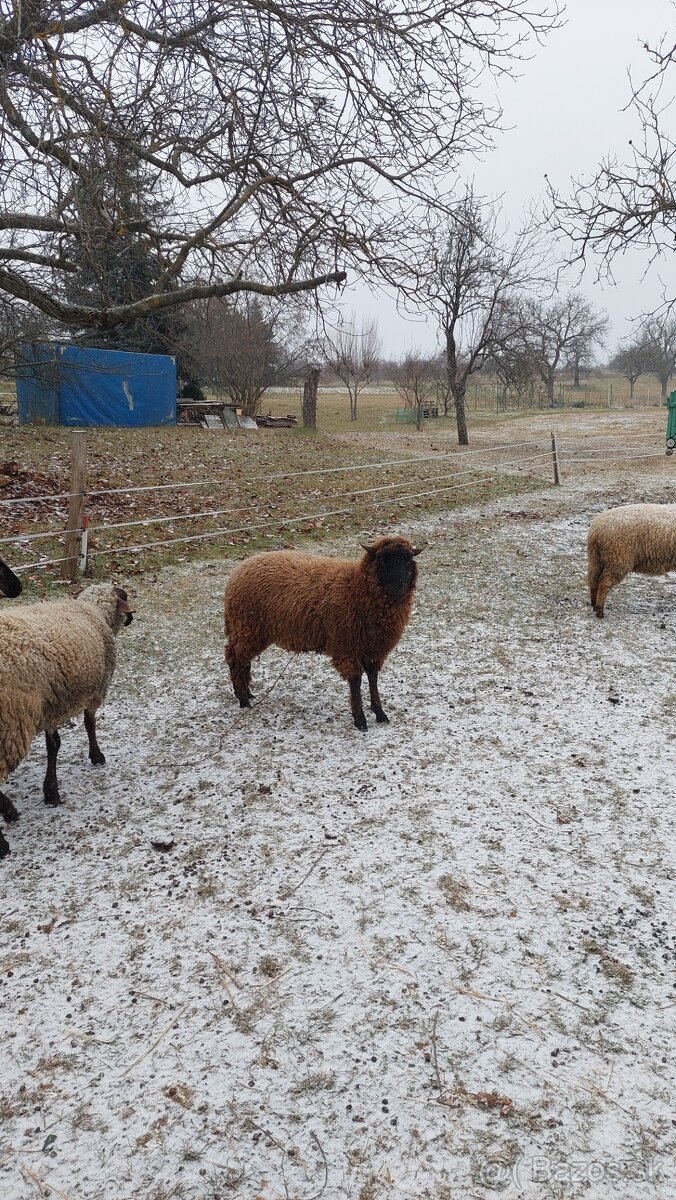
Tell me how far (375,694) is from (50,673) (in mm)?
2389

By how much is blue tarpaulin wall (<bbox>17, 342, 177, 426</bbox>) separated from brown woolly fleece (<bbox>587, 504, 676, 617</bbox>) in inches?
589

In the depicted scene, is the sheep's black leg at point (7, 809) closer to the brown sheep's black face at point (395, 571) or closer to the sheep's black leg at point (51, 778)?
the sheep's black leg at point (51, 778)

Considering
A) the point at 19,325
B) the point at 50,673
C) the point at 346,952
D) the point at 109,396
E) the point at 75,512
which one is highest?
the point at 109,396

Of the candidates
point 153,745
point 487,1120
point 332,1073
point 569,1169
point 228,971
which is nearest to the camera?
point 569,1169

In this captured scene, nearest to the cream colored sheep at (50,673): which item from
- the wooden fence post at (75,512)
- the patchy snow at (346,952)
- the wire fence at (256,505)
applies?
the patchy snow at (346,952)

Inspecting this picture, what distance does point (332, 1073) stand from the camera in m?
2.30

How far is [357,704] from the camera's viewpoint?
192 inches

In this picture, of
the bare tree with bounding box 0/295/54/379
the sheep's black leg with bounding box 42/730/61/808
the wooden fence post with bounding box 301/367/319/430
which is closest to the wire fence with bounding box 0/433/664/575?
the bare tree with bounding box 0/295/54/379

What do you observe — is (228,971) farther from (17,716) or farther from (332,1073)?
(17,716)

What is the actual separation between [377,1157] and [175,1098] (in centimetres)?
71

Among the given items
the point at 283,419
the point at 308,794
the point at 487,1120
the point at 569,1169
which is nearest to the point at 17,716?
the point at 308,794

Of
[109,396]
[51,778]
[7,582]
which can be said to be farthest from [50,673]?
[109,396]

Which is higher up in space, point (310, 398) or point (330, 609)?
point (310, 398)

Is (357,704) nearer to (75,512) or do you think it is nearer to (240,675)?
(240,675)
